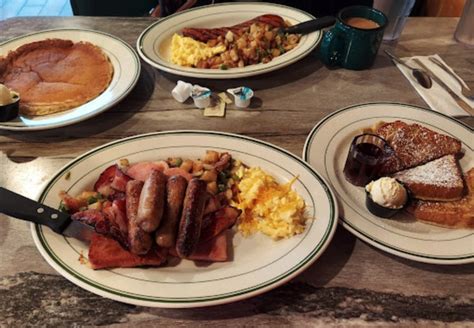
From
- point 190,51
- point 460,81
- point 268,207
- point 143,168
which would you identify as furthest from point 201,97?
point 460,81

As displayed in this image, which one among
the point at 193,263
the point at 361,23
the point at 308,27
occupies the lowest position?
the point at 193,263

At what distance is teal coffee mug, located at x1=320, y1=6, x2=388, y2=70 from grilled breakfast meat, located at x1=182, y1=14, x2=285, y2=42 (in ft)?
1.10

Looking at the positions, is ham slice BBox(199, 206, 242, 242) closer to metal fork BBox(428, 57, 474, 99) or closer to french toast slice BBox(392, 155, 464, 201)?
french toast slice BBox(392, 155, 464, 201)

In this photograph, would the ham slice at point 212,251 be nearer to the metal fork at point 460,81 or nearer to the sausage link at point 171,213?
the sausage link at point 171,213

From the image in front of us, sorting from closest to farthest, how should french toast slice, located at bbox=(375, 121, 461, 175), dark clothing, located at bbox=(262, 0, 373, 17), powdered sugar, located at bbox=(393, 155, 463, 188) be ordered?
1. powdered sugar, located at bbox=(393, 155, 463, 188)
2. french toast slice, located at bbox=(375, 121, 461, 175)
3. dark clothing, located at bbox=(262, 0, 373, 17)

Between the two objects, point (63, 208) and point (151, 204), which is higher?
point (151, 204)

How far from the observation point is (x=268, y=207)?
1364mm

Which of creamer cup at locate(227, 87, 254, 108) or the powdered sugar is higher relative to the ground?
the powdered sugar

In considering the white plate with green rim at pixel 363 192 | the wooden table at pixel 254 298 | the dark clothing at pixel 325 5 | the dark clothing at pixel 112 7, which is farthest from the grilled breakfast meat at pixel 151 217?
the dark clothing at pixel 325 5

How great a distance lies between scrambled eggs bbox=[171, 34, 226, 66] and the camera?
6.93 feet

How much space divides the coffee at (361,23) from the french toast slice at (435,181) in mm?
892

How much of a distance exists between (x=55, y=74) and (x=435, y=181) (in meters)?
1.75

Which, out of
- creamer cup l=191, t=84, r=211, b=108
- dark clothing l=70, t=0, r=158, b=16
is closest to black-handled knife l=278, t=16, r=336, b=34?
creamer cup l=191, t=84, r=211, b=108

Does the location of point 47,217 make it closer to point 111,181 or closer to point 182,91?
point 111,181
